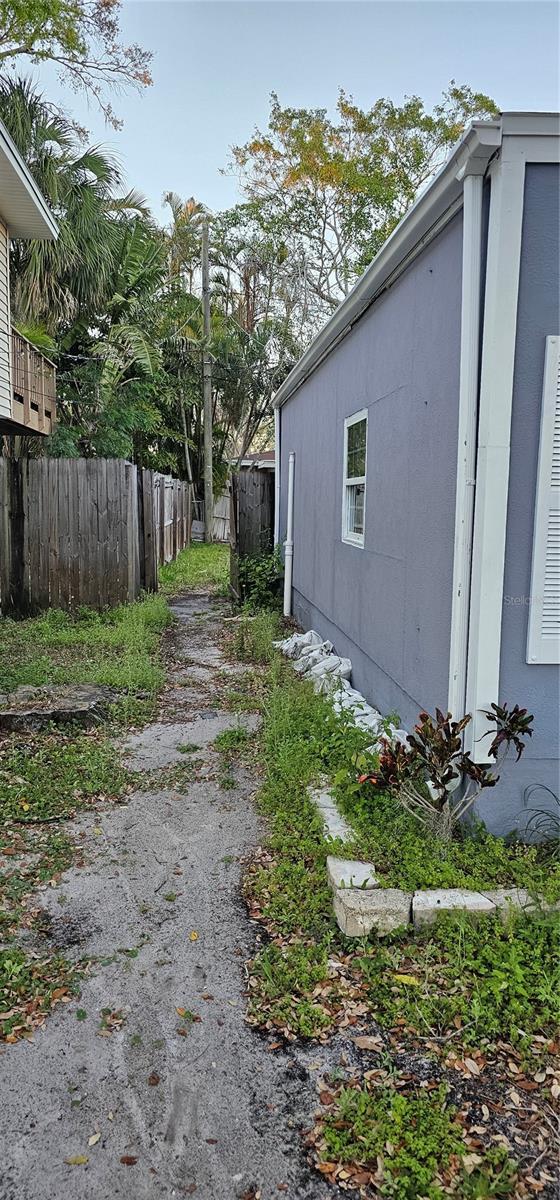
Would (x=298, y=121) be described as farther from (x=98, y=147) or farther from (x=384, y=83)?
(x=98, y=147)

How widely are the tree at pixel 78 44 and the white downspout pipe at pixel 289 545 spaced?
1225 cm

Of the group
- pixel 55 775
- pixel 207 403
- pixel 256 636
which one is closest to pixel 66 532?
pixel 256 636

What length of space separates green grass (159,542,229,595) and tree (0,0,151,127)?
9.92m

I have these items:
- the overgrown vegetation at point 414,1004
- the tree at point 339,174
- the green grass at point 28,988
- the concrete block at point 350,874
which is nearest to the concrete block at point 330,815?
the overgrown vegetation at point 414,1004

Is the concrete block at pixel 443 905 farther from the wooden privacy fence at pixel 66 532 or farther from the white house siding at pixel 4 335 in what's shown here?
the white house siding at pixel 4 335

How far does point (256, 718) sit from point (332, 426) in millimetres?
2912

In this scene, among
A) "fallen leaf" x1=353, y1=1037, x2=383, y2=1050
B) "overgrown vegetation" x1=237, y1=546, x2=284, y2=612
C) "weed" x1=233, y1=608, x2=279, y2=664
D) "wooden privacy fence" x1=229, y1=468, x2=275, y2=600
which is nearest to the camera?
"fallen leaf" x1=353, y1=1037, x2=383, y2=1050

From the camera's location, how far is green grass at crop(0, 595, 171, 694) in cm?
591

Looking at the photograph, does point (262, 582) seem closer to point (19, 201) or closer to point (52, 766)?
point (52, 766)

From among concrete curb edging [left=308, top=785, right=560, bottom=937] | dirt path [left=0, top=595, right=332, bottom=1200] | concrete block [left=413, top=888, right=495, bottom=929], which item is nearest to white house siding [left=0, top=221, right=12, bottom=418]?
dirt path [left=0, top=595, right=332, bottom=1200]

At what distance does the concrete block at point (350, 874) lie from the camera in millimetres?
2822

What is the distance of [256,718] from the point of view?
5441mm

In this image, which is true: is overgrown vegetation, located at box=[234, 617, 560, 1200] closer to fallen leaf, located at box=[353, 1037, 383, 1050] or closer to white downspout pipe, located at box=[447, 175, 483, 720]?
fallen leaf, located at box=[353, 1037, 383, 1050]

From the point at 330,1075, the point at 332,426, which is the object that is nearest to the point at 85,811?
the point at 330,1075
